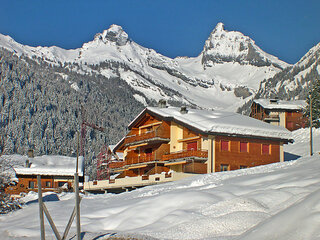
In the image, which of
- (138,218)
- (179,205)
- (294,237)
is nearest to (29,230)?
(138,218)

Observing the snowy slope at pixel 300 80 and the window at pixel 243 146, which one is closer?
the window at pixel 243 146

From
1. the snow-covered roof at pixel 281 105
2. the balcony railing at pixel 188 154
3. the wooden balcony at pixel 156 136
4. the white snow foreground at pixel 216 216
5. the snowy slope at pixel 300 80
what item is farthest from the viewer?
the snowy slope at pixel 300 80

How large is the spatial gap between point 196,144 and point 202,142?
1.37 metres

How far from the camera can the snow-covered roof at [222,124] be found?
41.5m

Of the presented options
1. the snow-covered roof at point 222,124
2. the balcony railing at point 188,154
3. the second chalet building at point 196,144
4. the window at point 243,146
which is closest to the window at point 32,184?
the second chalet building at point 196,144

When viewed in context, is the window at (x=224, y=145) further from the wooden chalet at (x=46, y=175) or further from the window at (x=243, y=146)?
the wooden chalet at (x=46, y=175)

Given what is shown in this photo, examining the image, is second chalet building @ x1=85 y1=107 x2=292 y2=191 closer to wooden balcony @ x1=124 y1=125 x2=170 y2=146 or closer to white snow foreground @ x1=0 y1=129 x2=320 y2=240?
wooden balcony @ x1=124 y1=125 x2=170 y2=146

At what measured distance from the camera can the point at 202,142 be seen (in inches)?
1658

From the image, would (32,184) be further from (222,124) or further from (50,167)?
(222,124)

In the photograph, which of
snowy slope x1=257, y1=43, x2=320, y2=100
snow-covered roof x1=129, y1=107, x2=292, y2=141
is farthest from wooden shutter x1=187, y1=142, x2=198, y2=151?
snowy slope x1=257, y1=43, x2=320, y2=100

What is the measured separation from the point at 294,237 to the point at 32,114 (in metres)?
169

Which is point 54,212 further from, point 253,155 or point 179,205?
point 253,155

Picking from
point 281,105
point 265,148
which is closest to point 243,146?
point 265,148

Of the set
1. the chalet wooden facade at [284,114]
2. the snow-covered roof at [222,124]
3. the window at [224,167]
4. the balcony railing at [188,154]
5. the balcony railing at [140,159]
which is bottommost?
the window at [224,167]
